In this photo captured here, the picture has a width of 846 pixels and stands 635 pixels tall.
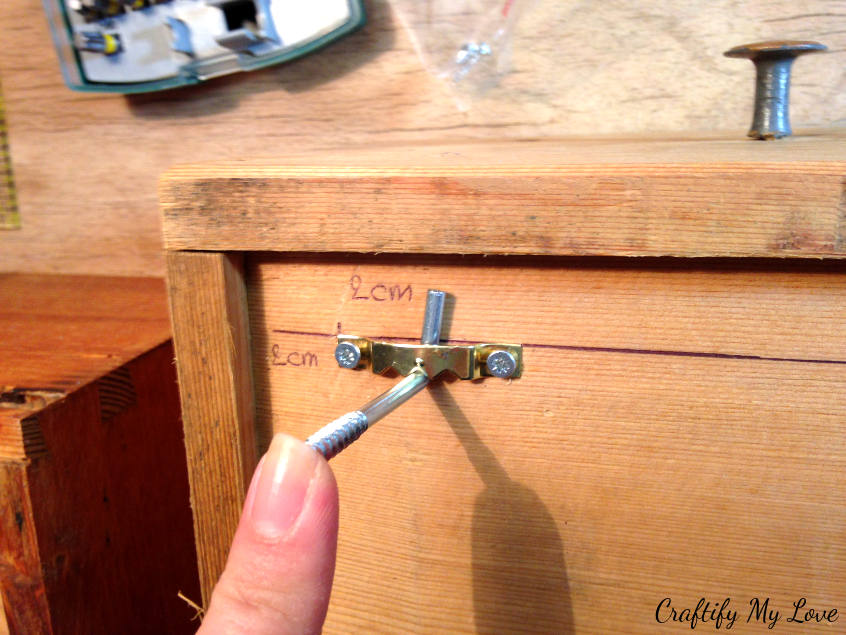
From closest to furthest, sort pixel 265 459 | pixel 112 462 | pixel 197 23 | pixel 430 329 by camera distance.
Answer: pixel 265 459, pixel 430 329, pixel 112 462, pixel 197 23

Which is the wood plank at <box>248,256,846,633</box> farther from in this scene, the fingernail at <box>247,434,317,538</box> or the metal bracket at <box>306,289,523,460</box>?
the fingernail at <box>247,434,317,538</box>

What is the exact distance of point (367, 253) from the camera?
1.14ft

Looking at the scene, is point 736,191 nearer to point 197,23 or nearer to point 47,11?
point 197,23

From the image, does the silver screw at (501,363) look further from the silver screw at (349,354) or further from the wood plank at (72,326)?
the wood plank at (72,326)

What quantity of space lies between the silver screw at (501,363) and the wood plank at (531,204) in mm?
55

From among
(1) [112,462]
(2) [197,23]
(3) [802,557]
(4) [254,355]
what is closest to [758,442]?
(3) [802,557]

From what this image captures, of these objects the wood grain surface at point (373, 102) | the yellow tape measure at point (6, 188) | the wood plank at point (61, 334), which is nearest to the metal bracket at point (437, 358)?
the wood plank at point (61, 334)

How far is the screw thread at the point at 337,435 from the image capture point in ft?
0.81

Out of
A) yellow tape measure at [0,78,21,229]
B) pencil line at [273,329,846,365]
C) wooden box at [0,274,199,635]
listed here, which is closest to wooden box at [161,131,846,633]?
pencil line at [273,329,846,365]

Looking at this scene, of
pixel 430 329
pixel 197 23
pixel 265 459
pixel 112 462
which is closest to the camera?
pixel 265 459

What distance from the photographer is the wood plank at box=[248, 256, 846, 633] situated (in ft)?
1.06

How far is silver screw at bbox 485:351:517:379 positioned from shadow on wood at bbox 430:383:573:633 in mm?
32

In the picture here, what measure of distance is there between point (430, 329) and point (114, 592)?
1.10 feet

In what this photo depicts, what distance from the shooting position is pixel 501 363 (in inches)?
13.4
